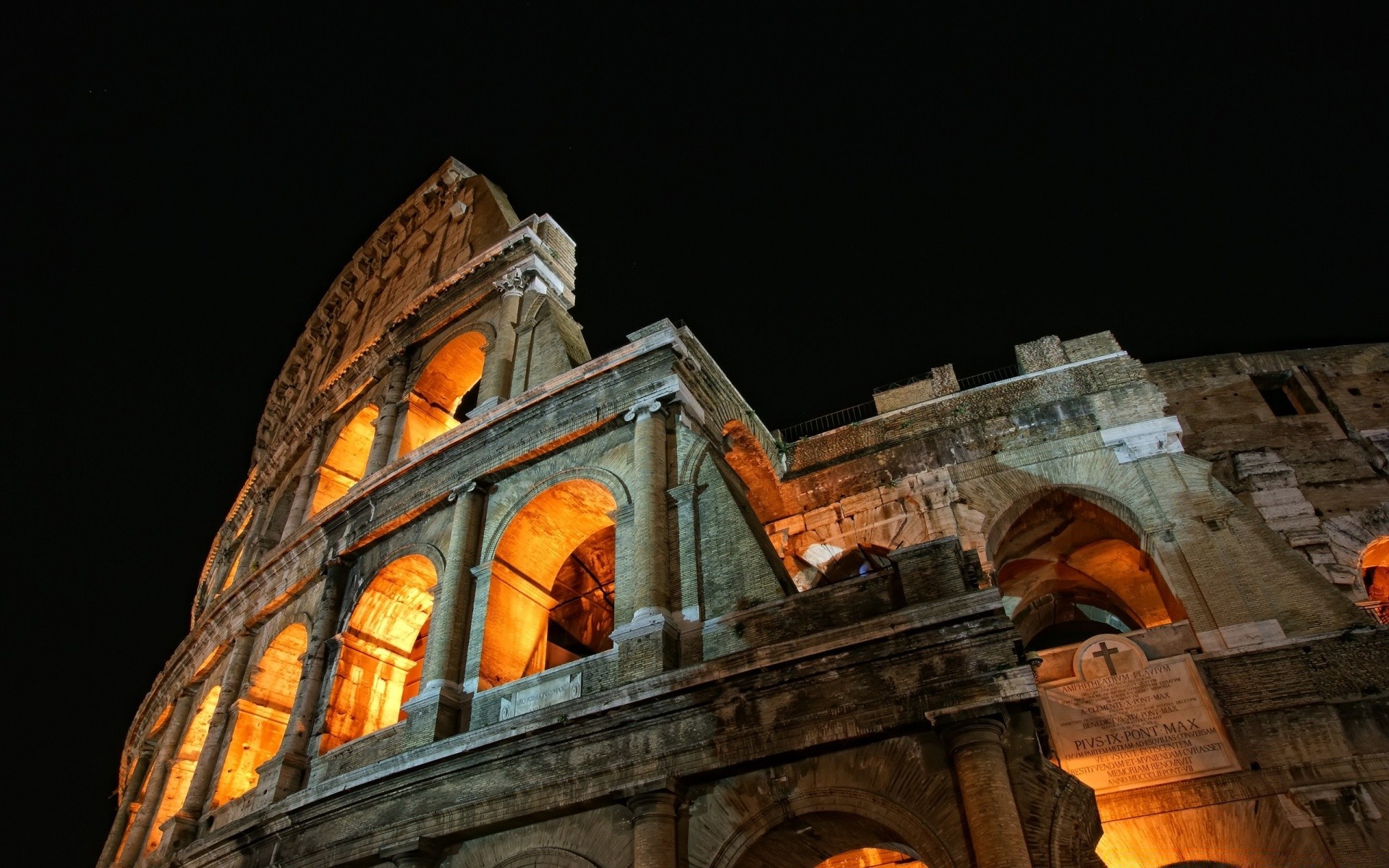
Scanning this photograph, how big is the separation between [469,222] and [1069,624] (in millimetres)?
13821

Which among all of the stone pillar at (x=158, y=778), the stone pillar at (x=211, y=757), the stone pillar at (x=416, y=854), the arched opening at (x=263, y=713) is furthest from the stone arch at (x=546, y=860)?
the stone pillar at (x=158, y=778)

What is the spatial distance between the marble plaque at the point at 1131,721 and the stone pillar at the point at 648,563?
487cm

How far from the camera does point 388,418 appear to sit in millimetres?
15438

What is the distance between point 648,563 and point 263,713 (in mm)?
8033

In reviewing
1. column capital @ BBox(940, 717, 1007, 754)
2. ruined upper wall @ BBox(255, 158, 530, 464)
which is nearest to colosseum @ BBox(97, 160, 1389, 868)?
column capital @ BBox(940, 717, 1007, 754)

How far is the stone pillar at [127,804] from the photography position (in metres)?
15.7

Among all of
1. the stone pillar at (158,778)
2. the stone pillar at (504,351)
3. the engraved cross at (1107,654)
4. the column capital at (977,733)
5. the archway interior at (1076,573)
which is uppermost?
Result: the stone pillar at (504,351)

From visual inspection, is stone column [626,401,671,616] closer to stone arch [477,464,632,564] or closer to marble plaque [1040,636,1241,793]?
stone arch [477,464,632,564]

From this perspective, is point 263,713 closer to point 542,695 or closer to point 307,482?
point 307,482

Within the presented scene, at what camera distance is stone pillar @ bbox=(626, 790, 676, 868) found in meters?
7.68

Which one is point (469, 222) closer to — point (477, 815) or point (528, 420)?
point (528, 420)

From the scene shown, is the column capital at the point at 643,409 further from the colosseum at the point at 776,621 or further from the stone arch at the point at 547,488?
the stone arch at the point at 547,488

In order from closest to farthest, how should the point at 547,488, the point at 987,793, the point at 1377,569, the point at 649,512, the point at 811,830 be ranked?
the point at 987,793
the point at 811,830
the point at 649,512
the point at 547,488
the point at 1377,569

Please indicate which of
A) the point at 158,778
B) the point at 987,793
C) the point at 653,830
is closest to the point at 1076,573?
the point at 987,793
